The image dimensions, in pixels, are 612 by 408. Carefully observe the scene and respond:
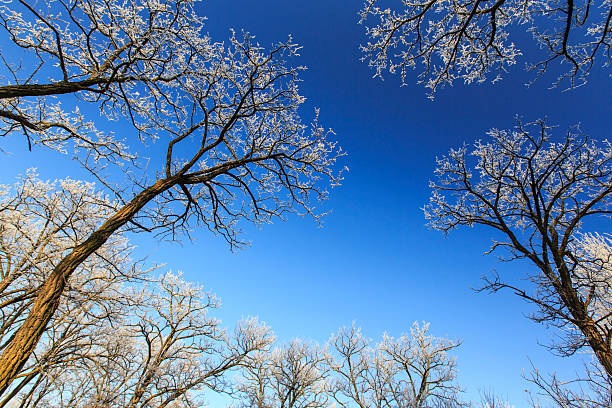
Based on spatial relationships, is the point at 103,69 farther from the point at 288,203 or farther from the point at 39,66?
the point at 288,203

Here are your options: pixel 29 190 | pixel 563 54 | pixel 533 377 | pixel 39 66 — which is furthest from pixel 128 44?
pixel 533 377

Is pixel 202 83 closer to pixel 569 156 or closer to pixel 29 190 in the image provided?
pixel 29 190

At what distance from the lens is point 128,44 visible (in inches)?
134

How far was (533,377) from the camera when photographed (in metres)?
4.89

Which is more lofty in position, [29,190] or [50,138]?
[29,190]

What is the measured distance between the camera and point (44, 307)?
2510mm

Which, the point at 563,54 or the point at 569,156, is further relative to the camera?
the point at 569,156

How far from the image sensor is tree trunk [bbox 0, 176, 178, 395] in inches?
88.3

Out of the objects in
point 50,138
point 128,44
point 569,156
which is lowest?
point 50,138

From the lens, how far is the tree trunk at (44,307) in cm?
224

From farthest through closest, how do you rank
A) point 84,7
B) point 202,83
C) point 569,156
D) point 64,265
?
point 569,156 → point 202,83 → point 84,7 → point 64,265

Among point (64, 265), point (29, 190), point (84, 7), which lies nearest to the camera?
point (64, 265)

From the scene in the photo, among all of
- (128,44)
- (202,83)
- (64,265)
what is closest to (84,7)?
(128,44)

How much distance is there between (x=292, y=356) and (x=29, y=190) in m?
15.8
